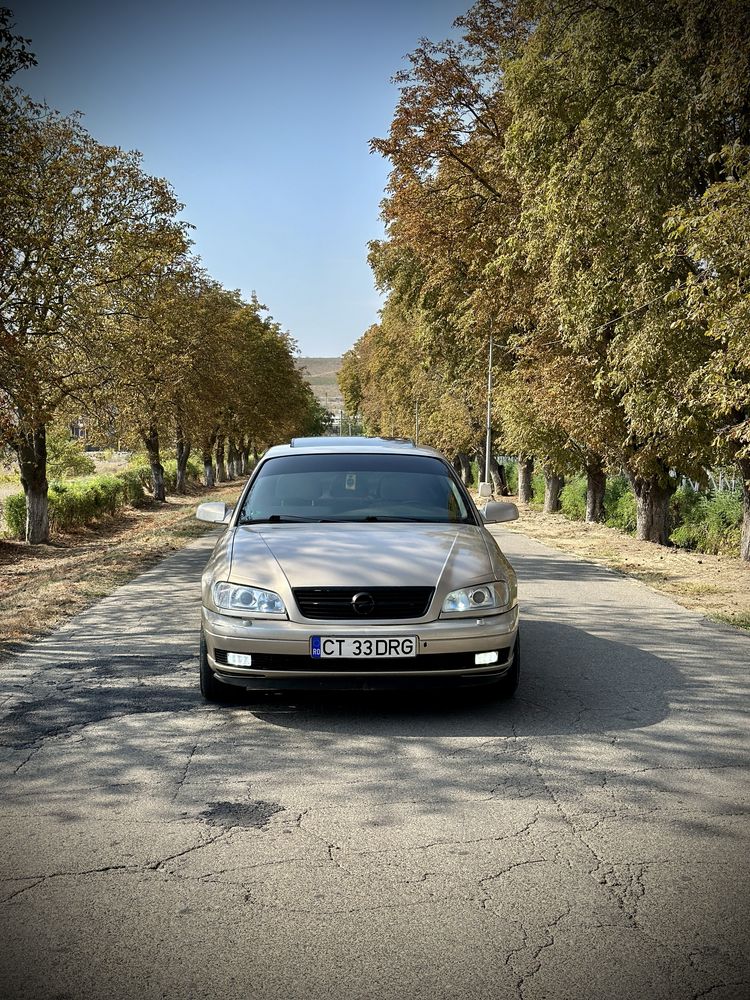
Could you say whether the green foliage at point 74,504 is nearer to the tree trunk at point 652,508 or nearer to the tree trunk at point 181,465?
the tree trunk at point 181,465

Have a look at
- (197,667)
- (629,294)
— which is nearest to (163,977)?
(197,667)

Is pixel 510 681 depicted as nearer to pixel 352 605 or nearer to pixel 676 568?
pixel 352 605

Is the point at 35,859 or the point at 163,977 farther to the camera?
the point at 35,859

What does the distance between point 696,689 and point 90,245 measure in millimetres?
18308

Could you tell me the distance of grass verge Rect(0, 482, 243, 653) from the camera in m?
10.4

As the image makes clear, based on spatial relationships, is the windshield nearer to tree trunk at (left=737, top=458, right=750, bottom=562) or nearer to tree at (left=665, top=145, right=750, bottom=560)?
tree at (left=665, top=145, right=750, bottom=560)

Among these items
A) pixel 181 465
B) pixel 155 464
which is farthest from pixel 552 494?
pixel 181 465

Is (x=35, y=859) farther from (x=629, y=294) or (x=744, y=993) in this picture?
(x=629, y=294)

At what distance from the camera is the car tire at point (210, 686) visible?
21.2ft

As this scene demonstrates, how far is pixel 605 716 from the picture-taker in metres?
6.32

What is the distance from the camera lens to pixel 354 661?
5.90 meters

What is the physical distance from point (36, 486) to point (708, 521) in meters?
16.9

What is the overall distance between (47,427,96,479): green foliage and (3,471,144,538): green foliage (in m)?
1.38

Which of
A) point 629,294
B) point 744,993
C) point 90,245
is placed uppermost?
point 90,245
